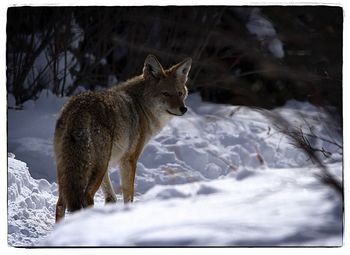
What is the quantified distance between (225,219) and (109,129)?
171 cm

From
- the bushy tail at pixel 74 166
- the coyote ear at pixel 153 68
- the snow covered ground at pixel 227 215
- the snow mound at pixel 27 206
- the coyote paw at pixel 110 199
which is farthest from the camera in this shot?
the coyote ear at pixel 153 68

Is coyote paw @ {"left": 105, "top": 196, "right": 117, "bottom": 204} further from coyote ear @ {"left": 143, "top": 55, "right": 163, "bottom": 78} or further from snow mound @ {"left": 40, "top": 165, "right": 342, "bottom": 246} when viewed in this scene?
snow mound @ {"left": 40, "top": 165, "right": 342, "bottom": 246}

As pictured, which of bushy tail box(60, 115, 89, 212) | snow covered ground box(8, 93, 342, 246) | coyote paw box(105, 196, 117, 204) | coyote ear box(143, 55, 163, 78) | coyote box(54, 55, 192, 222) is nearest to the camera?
snow covered ground box(8, 93, 342, 246)

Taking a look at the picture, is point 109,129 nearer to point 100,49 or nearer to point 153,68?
point 153,68

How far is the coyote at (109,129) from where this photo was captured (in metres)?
3.58

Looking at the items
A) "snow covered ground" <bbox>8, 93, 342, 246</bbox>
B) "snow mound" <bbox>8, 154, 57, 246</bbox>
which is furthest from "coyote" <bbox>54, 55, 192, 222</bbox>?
"snow covered ground" <bbox>8, 93, 342, 246</bbox>

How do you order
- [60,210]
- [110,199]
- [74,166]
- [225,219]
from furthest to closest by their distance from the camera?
1. [110,199]
2. [60,210]
3. [74,166]
4. [225,219]

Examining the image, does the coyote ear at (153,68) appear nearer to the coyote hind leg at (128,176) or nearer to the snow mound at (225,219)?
the coyote hind leg at (128,176)

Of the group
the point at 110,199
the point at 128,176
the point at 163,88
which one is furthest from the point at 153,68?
the point at 110,199

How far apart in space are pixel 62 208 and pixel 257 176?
63.4 inches

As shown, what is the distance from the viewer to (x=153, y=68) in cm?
487

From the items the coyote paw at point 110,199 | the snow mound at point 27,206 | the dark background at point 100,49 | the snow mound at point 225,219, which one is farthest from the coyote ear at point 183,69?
the snow mound at point 225,219

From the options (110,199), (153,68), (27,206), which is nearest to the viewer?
(27,206)

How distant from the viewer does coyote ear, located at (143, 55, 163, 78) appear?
483 centimetres
